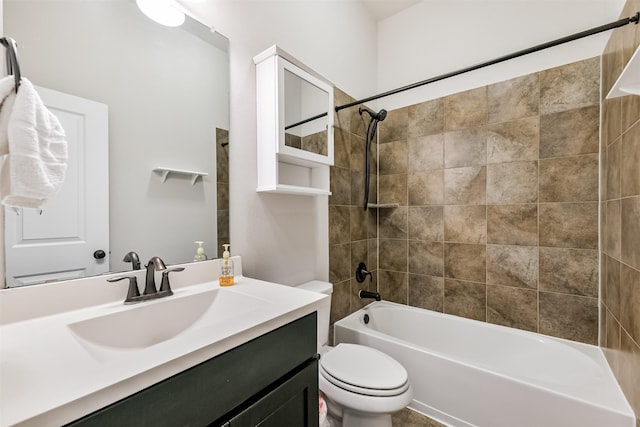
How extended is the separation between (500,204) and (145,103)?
206 cm

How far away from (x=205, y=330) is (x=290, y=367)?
28 centimetres

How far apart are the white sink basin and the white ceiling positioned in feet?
7.95

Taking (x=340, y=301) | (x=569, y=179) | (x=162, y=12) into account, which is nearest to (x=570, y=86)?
(x=569, y=179)

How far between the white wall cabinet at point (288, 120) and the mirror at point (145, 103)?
0.58 ft

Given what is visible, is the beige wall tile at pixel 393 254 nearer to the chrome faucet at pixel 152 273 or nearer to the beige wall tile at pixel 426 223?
the beige wall tile at pixel 426 223

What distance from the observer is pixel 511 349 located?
5.66 feet

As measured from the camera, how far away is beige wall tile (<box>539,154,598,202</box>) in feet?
5.16

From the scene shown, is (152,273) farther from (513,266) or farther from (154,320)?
(513,266)

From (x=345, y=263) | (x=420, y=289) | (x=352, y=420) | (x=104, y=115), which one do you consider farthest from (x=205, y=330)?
(x=420, y=289)

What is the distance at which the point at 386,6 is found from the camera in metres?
2.22

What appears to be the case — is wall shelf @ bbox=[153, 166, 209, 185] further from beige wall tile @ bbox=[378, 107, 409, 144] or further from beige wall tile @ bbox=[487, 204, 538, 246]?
beige wall tile @ bbox=[487, 204, 538, 246]

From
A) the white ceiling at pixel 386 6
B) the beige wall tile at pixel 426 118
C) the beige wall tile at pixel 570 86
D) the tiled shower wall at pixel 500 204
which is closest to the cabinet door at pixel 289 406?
the tiled shower wall at pixel 500 204

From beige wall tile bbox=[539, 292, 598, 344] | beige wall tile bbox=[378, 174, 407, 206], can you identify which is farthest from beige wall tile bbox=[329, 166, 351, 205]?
beige wall tile bbox=[539, 292, 598, 344]

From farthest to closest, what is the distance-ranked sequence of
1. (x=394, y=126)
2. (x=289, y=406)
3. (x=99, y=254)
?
1. (x=394, y=126)
2. (x=99, y=254)
3. (x=289, y=406)
